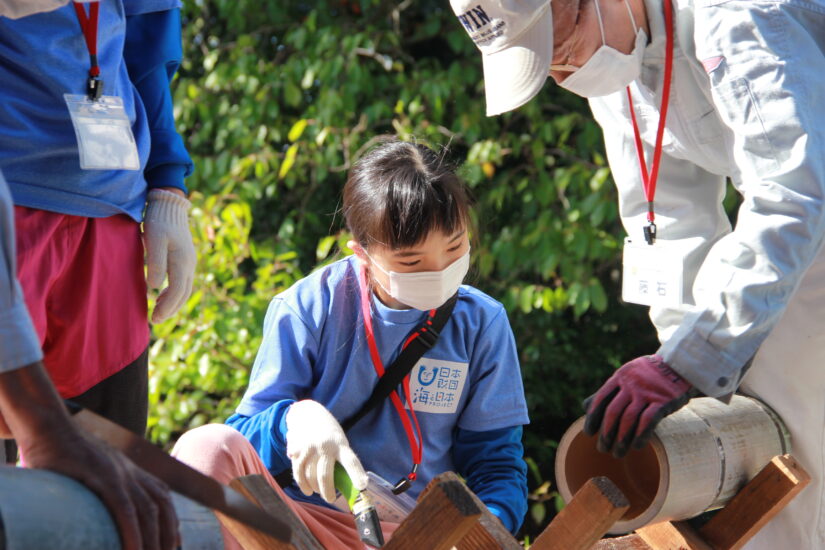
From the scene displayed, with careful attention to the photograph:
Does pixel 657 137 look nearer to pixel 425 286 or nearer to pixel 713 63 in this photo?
pixel 713 63

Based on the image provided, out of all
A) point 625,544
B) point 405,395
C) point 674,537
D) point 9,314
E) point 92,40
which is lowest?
point 625,544

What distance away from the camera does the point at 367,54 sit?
4.27 metres

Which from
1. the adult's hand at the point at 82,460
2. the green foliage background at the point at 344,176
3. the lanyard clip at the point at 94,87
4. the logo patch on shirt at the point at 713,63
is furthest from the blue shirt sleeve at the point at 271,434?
the green foliage background at the point at 344,176

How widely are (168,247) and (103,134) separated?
33 centimetres

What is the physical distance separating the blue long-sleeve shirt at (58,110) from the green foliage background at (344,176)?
5.26 feet

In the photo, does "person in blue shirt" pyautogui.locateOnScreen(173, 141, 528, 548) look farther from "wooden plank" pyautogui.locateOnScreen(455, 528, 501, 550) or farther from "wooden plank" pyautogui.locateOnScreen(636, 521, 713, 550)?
"wooden plank" pyautogui.locateOnScreen(455, 528, 501, 550)

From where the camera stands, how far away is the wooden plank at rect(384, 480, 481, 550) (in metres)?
1.34

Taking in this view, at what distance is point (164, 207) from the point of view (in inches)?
79.3

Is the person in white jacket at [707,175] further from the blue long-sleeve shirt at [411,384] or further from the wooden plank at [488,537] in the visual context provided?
the blue long-sleeve shirt at [411,384]

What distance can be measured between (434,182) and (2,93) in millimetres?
802

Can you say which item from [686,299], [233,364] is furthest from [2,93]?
[233,364]

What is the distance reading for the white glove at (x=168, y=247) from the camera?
78.6 inches

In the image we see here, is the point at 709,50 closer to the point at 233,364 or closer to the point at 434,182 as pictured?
the point at 434,182

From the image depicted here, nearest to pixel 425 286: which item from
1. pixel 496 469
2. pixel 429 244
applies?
pixel 429 244
